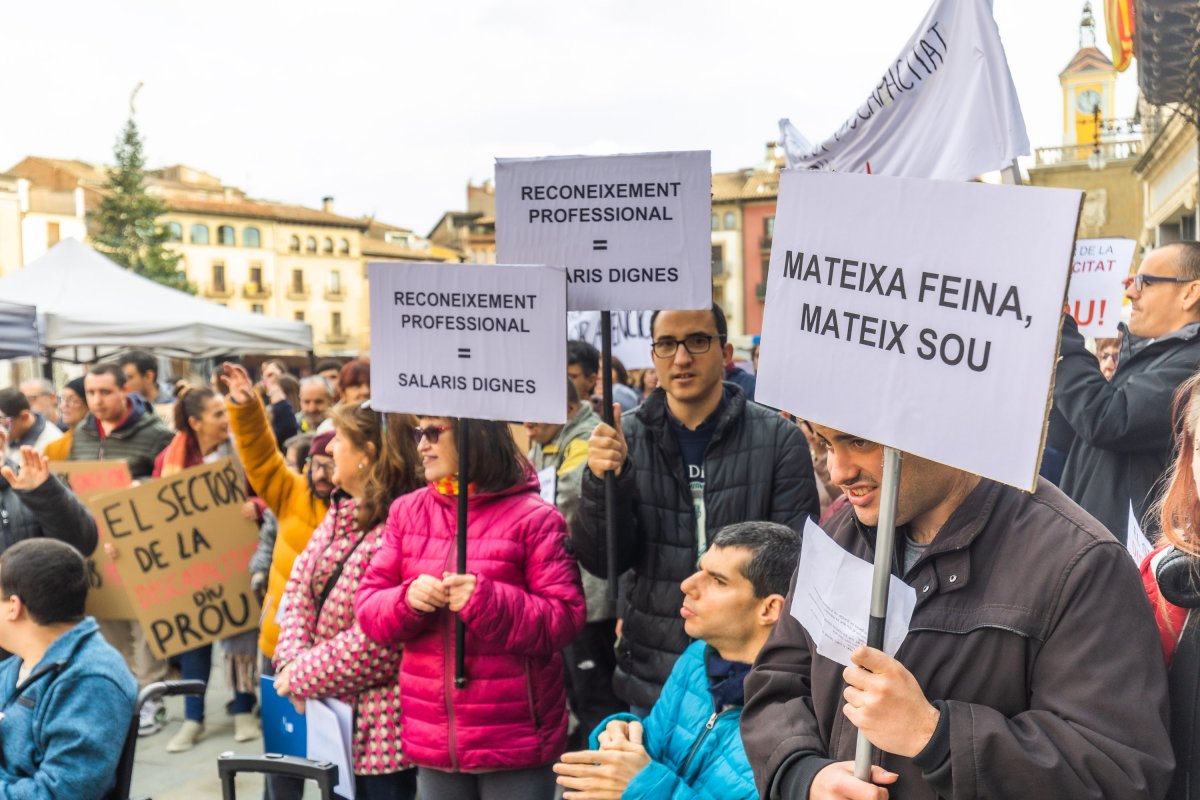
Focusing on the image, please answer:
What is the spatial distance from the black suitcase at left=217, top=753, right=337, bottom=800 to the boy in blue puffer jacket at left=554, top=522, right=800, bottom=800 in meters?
0.62

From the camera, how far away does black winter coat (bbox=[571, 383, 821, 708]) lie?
11.6 ft

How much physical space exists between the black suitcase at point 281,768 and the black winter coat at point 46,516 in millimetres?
2007

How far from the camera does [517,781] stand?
3.49m

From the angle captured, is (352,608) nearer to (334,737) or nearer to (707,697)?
(334,737)

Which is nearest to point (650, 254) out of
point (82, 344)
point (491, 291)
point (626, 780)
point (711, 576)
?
point (491, 291)

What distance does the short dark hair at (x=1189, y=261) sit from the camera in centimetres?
369

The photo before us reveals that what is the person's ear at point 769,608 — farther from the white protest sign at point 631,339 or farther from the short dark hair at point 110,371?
the short dark hair at point 110,371

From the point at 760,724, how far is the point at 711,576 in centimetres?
81

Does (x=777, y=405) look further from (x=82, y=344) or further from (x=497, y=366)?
(x=82, y=344)

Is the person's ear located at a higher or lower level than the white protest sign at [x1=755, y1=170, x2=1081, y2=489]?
lower

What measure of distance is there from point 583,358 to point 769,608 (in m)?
3.31

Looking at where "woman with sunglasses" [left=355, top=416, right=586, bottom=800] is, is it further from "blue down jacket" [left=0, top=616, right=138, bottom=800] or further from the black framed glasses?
the black framed glasses

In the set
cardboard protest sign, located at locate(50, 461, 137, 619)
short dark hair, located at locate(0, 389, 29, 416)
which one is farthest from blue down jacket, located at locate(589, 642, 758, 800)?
short dark hair, located at locate(0, 389, 29, 416)

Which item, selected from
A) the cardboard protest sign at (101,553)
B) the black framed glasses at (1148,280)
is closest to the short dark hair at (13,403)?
the cardboard protest sign at (101,553)
